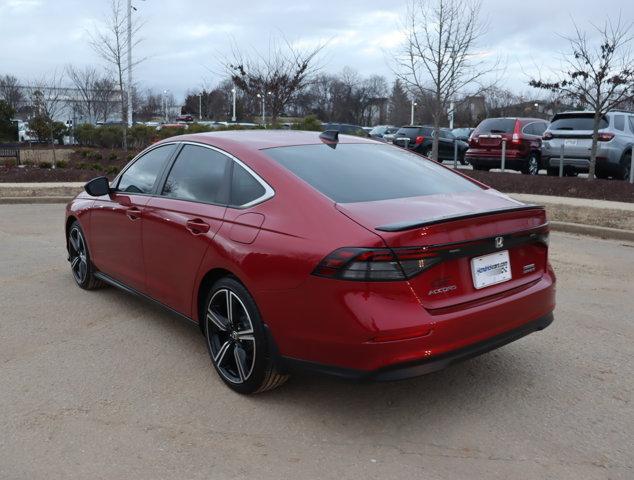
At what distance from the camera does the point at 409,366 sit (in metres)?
3.03

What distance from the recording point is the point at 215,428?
10.9 feet

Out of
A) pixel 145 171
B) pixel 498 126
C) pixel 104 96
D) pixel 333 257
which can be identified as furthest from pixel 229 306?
pixel 104 96

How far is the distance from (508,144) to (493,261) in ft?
46.7

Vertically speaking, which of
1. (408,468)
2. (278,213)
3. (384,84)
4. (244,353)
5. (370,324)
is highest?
(384,84)

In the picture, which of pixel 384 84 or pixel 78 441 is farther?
pixel 384 84

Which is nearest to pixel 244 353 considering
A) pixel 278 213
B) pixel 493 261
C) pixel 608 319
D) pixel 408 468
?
pixel 278 213

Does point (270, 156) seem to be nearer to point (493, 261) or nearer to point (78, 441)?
point (493, 261)

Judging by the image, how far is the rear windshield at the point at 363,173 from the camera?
3.60 metres

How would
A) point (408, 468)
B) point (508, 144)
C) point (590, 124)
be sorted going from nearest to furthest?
point (408, 468), point (590, 124), point (508, 144)

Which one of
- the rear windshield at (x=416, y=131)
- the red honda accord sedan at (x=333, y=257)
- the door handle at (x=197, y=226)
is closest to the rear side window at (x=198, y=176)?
the red honda accord sedan at (x=333, y=257)

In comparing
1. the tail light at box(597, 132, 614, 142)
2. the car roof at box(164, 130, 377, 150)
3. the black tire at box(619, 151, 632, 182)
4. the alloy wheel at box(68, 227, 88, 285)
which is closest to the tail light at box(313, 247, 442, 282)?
the car roof at box(164, 130, 377, 150)

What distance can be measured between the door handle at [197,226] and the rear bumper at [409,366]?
1.03m

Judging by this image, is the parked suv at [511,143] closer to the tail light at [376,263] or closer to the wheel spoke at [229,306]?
the wheel spoke at [229,306]

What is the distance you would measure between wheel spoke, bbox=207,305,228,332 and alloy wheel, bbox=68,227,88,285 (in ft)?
8.18
